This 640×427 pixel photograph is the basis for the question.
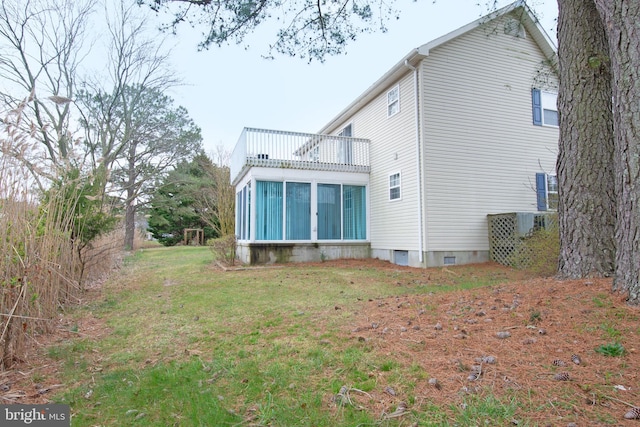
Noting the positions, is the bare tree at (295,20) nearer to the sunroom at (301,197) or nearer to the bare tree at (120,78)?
the sunroom at (301,197)

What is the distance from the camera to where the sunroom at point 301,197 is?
10.7 metres

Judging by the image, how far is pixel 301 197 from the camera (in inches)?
439

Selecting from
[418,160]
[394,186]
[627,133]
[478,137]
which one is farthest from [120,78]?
[627,133]

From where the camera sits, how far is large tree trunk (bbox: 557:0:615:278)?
12.5ft

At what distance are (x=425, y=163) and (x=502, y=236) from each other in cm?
281

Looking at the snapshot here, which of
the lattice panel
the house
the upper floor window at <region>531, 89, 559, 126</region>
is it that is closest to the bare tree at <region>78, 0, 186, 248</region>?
the house

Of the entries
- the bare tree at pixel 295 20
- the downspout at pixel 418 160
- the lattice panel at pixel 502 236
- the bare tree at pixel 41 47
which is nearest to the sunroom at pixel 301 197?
the downspout at pixel 418 160

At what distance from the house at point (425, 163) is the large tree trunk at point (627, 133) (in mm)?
6078

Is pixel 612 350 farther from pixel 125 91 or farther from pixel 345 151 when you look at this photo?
pixel 125 91

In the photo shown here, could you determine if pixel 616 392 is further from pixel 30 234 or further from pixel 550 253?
pixel 550 253

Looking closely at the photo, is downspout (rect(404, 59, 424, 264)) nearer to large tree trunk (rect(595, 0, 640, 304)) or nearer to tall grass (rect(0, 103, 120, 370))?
large tree trunk (rect(595, 0, 640, 304))

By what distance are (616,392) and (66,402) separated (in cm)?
331

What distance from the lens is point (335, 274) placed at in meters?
8.16

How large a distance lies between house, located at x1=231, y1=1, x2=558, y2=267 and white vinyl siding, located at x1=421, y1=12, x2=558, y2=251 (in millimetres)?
30
